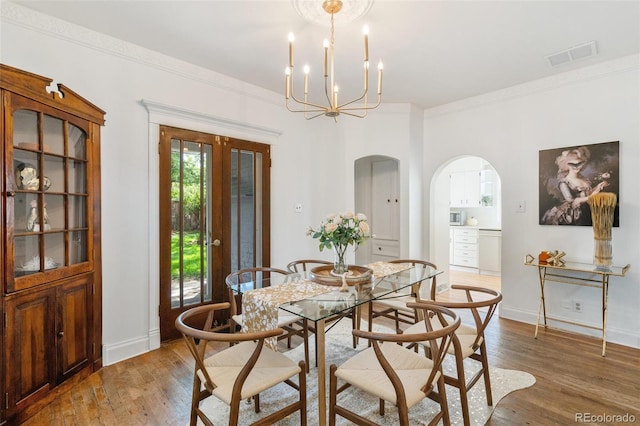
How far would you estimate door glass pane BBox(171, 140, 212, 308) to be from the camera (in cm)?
Result: 316

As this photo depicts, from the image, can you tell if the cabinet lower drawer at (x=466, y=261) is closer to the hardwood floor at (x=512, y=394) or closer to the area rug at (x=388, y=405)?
the hardwood floor at (x=512, y=394)

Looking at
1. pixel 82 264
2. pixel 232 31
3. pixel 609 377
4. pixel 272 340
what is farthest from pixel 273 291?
pixel 609 377

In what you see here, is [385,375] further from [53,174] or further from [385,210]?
[385,210]

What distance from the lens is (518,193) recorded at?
3803mm

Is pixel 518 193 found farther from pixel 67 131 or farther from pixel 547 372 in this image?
pixel 67 131

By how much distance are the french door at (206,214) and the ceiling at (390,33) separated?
0.85m

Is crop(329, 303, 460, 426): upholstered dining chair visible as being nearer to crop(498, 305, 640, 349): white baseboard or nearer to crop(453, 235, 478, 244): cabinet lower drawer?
crop(498, 305, 640, 349): white baseboard

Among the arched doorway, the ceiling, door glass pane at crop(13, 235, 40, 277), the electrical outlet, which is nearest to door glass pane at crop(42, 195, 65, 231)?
door glass pane at crop(13, 235, 40, 277)

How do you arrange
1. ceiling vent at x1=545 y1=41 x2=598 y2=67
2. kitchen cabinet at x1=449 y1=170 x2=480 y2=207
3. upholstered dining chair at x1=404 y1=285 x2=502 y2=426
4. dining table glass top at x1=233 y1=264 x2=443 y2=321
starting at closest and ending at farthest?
1. upholstered dining chair at x1=404 y1=285 x2=502 y2=426
2. dining table glass top at x1=233 y1=264 x2=443 y2=321
3. ceiling vent at x1=545 y1=41 x2=598 y2=67
4. kitchen cabinet at x1=449 y1=170 x2=480 y2=207

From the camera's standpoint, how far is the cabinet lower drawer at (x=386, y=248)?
4.94 m

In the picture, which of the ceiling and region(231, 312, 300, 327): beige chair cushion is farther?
region(231, 312, 300, 327): beige chair cushion

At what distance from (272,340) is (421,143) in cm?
369

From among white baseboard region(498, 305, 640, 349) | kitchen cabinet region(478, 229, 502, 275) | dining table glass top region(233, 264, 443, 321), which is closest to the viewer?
dining table glass top region(233, 264, 443, 321)

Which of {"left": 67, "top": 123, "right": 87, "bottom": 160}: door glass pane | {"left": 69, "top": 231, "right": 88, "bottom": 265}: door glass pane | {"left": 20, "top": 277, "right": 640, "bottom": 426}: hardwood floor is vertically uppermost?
{"left": 67, "top": 123, "right": 87, "bottom": 160}: door glass pane
